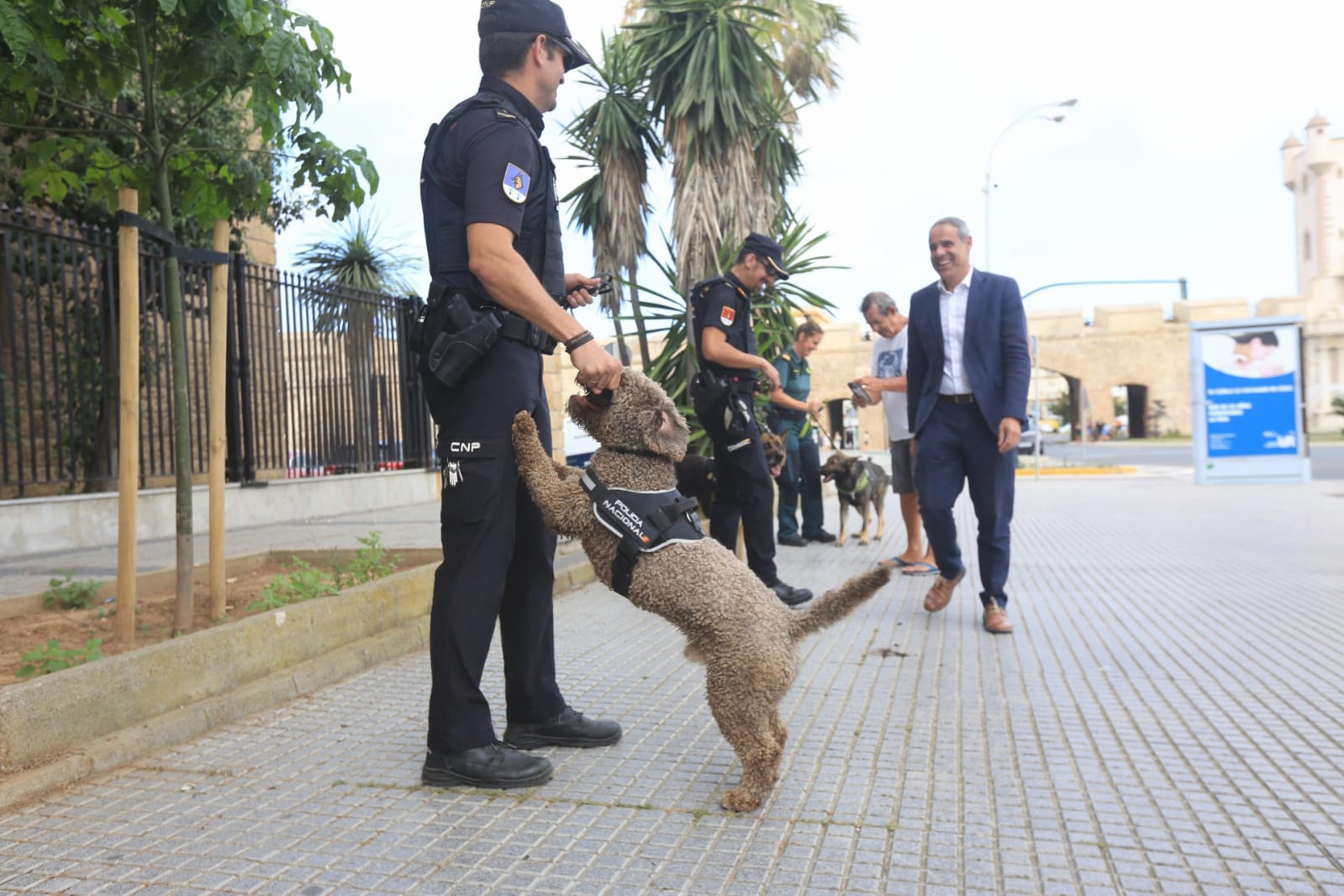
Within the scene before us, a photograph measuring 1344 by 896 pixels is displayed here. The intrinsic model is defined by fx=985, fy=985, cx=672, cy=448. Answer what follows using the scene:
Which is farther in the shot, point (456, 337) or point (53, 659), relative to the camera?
point (53, 659)

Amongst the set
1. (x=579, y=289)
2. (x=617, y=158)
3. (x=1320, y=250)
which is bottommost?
(x=579, y=289)

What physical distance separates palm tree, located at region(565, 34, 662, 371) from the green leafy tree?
28.6 ft

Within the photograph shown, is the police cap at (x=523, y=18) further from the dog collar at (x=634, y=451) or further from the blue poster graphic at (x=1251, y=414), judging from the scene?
the blue poster graphic at (x=1251, y=414)

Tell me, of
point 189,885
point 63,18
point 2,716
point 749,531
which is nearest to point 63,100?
point 63,18

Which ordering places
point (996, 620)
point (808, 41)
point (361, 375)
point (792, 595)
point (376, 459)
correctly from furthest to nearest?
point (808, 41) → point (376, 459) → point (361, 375) → point (792, 595) → point (996, 620)

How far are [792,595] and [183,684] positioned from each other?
348 centimetres

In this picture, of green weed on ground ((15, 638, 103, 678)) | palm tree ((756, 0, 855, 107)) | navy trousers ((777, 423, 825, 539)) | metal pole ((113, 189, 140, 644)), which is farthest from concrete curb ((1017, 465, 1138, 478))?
green weed on ground ((15, 638, 103, 678))

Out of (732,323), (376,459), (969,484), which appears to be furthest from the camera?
(376,459)

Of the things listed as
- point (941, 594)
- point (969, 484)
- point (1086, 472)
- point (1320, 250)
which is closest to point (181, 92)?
point (969, 484)

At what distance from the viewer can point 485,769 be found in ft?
9.42

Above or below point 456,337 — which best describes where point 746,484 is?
below

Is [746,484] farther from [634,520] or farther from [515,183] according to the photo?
[515,183]

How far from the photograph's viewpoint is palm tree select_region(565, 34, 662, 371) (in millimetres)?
13352

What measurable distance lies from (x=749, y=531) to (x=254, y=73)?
3314 millimetres
